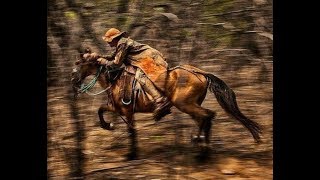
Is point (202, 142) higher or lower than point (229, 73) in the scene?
lower

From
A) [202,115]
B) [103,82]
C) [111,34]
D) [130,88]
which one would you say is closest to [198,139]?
[202,115]

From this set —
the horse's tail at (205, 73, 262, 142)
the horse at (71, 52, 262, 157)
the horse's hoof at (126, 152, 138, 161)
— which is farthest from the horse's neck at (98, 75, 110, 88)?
the horse's tail at (205, 73, 262, 142)

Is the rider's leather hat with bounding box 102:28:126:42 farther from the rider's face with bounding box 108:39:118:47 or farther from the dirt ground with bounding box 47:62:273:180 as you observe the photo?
the dirt ground with bounding box 47:62:273:180

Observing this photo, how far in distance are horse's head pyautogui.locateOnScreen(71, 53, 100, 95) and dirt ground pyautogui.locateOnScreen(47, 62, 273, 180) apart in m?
0.12

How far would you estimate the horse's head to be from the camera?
14.9 ft

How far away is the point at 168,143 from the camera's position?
14.5 feet

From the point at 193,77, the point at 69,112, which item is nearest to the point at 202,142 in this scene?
the point at 193,77

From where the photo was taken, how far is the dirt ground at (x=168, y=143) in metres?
4.32

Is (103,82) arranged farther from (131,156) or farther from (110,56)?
(131,156)

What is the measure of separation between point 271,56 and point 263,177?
1.03 m

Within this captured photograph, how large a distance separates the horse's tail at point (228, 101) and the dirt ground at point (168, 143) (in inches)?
1.7

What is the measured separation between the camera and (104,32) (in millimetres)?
4527

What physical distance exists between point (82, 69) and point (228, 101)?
4.38ft

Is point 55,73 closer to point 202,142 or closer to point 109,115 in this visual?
point 109,115
